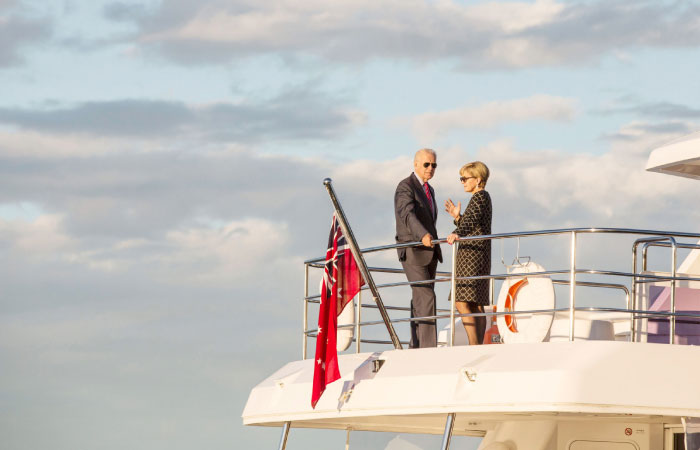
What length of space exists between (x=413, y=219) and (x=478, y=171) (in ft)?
2.81

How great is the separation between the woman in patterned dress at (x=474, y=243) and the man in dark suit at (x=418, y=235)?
47cm

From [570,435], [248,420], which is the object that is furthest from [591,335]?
[248,420]

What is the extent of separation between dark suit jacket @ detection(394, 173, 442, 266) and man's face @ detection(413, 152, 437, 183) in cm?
9

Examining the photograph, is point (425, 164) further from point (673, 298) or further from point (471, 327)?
point (673, 298)

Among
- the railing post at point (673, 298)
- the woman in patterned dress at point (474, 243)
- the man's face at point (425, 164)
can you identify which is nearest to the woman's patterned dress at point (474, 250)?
the woman in patterned dress at point (474, 243)

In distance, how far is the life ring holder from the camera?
11.6 meters

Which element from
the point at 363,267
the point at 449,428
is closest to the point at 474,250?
the point at 363,267

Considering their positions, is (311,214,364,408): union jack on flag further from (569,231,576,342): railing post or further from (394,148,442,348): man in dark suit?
(569,231,576,342): railing post

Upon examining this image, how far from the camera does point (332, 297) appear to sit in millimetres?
12836

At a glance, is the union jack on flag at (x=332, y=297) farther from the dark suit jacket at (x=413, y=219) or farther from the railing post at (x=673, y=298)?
the railing post at (x=673, y=298)

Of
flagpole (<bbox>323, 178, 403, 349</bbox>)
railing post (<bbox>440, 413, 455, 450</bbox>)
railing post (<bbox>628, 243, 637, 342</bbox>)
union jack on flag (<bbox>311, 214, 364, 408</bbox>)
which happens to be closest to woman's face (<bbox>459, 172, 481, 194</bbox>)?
flagpole (<bbox>323, 178, 403, 349</bbox>)

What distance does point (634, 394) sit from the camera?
10625 mm

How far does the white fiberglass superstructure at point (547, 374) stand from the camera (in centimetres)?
1065

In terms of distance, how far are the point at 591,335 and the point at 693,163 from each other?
6.95ft
